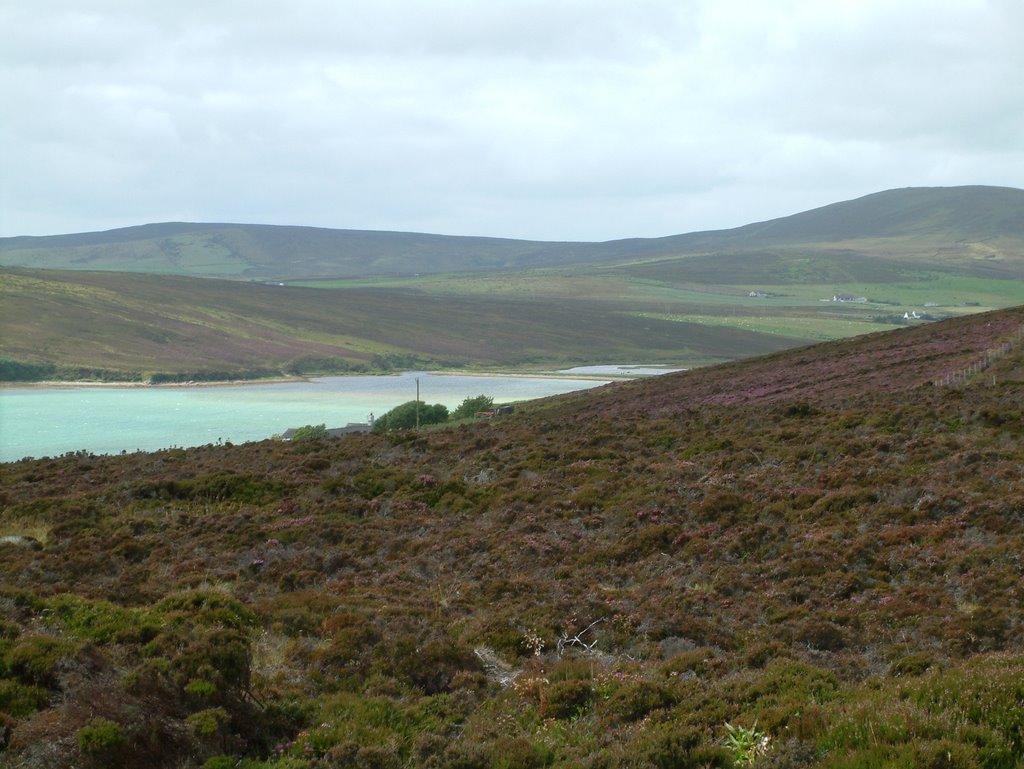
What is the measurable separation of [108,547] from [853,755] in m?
14.2

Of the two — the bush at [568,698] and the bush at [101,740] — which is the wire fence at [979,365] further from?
the bush at [101,740]

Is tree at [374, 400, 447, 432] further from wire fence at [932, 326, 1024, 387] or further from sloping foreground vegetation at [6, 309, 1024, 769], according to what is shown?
wire fence at [932, 326, 1024, 387]

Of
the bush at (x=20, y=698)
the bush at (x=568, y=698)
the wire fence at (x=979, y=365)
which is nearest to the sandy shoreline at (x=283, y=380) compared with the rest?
the wire fence at (x=979, y=365)

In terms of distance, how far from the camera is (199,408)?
85562mm

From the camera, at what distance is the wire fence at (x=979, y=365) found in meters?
31.9

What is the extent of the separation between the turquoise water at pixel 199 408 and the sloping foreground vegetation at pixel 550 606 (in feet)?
126

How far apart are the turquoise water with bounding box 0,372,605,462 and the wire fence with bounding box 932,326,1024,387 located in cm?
4059

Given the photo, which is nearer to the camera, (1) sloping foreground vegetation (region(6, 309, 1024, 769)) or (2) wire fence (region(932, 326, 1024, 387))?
(1) sloping foreground vegetation (region(6, 309, 1024, 769))

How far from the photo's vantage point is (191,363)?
11806 centimetres

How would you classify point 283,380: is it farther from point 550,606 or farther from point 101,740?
point 101,740

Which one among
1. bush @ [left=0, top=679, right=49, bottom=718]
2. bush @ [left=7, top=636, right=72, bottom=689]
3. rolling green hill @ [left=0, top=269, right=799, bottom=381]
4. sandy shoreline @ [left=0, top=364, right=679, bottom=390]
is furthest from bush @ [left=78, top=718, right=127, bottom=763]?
rolling green hill @ [left=0, top=269, right=799, bottom=381]

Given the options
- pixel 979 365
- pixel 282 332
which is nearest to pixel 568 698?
pixel 979 365

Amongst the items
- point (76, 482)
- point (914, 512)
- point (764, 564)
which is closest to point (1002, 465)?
point (914, 512)

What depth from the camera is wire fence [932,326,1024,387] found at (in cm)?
3189
